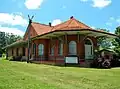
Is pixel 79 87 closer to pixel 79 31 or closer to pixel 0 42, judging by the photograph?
pixel 79 31

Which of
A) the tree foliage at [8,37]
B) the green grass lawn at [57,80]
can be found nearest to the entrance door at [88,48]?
the green grass lawn at [57,80]

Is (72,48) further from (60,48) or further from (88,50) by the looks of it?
(88,50)

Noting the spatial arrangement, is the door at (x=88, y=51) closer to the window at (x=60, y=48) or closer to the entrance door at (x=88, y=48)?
the entrance door at (x=88, y=48)

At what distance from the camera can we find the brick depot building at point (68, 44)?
2886 centimetres

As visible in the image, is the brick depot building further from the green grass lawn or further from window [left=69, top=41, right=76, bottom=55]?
the green grass lawn

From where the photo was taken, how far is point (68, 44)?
3091 cm

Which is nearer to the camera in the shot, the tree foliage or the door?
the door

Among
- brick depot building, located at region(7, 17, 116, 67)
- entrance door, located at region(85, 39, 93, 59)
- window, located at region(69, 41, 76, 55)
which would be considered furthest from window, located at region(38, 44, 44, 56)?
entrance door, located at region(85, 39, 93, 59)

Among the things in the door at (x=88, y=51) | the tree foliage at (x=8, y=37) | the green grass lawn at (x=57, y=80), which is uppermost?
the tree foliage at (x=8, y=37)

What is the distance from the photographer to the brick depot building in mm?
28859

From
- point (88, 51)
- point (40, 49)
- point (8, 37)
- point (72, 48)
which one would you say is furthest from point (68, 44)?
point (8, 37)

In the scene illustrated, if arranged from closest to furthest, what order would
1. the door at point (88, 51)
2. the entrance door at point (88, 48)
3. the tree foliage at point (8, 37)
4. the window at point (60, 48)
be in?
A: the door at point (88, 51) < the entrance door at point (88, 48) < the window at point (60, 48) < the tree foliage at point (8, 37)

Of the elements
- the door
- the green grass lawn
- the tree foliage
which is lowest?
the green grass lawn

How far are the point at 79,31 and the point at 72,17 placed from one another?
6.90m
